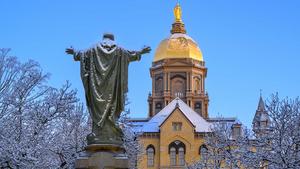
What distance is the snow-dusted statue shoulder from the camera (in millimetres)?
9854

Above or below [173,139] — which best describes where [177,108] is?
above

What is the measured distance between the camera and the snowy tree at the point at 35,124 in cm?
2483

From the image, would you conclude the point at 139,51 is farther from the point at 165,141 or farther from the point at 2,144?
the point at 165,141

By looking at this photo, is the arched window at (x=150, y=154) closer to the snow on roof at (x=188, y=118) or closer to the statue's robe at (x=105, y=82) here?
the snow on roof at (x=188, y=118)

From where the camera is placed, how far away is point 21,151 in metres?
24.1

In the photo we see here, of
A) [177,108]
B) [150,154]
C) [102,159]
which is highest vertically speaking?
[177,108]

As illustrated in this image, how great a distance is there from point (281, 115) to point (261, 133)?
334 cm

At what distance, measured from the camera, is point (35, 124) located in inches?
1082

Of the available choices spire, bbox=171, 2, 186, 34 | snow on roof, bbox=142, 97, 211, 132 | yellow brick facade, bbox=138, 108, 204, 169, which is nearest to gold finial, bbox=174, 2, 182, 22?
spire, bbox=171, 2, 186, 34

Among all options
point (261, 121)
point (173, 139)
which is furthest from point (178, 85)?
point (173, 139)

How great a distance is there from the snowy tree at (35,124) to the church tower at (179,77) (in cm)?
5827

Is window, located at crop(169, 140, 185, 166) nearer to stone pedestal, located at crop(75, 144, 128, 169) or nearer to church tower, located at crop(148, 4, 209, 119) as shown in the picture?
church tower, located at crop(148, 4, 209, 119)

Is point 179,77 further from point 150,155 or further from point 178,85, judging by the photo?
point 150,155

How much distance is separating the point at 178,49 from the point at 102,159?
87325mm
